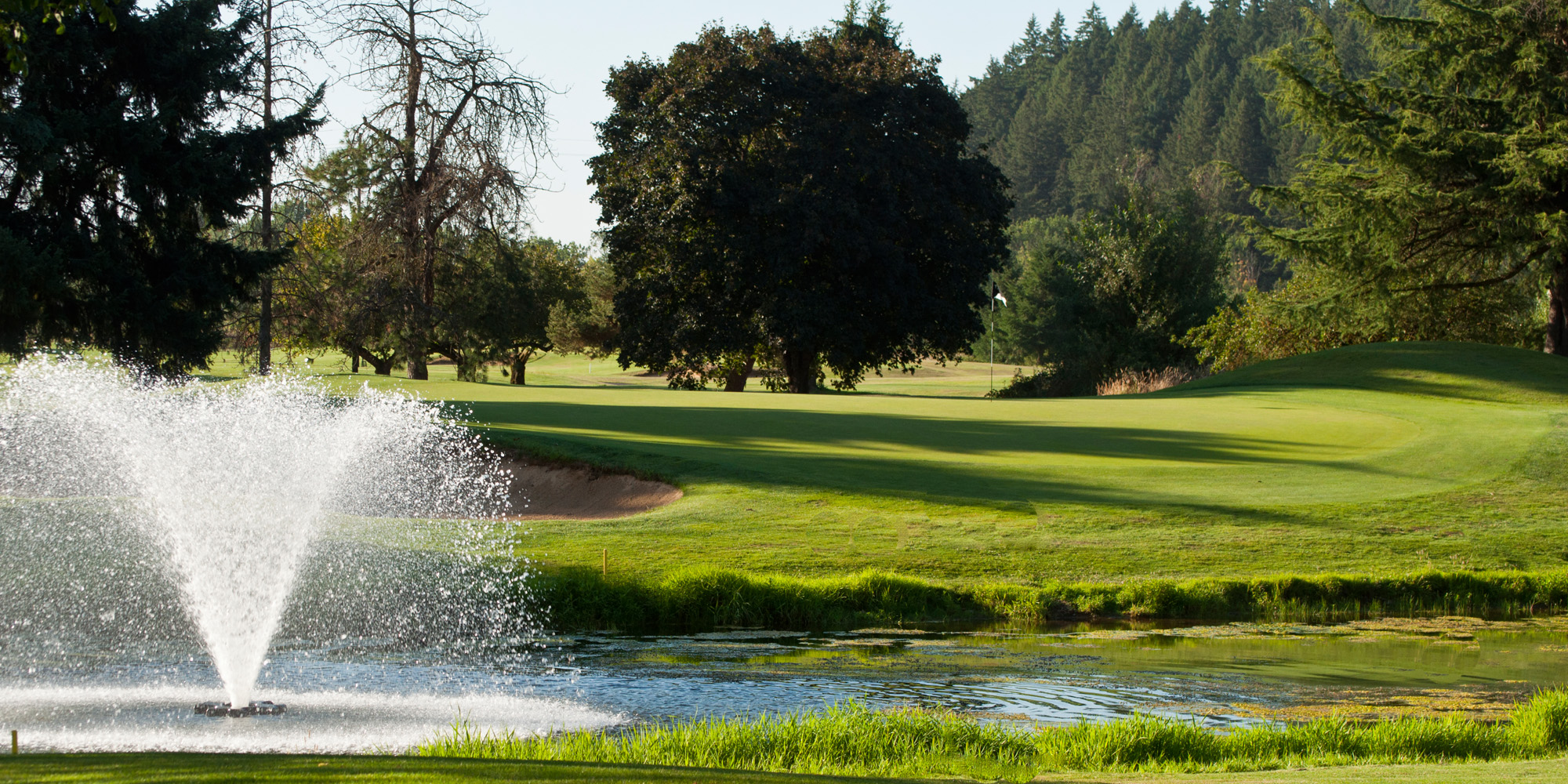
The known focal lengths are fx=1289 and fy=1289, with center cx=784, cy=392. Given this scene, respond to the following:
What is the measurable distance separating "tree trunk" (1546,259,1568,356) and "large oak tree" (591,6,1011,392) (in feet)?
58.5

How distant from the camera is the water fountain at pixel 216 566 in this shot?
9.84m

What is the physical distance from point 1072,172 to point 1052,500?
410ft

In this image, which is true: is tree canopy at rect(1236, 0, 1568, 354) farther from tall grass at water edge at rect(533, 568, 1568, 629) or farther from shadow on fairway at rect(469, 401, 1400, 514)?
tall grass at water edge at rect(533, 568, 1568, 629)

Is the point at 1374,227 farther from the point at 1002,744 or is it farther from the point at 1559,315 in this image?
the point at 1002,744

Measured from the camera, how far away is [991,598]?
1412cm

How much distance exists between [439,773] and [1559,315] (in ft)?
146

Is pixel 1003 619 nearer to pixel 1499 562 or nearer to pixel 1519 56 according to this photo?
pixel 1499 562

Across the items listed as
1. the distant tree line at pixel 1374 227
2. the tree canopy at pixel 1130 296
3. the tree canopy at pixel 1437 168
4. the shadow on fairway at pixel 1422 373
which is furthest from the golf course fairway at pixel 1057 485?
the tree canopy at pixel 1130 296

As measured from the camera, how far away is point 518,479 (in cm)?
2023

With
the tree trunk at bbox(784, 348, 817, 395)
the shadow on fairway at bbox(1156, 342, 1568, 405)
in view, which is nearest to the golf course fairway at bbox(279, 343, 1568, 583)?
the shadow on fairway at bbox(1156, 342, 1568, 405)

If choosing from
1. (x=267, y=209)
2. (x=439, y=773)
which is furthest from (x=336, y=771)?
(x=267, y=209)

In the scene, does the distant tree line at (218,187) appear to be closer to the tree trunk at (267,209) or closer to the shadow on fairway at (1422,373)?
the tree trunk at (267,209)

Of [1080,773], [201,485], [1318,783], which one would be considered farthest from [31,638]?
[1318,783]

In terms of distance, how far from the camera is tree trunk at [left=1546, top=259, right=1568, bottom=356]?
41125 mm
